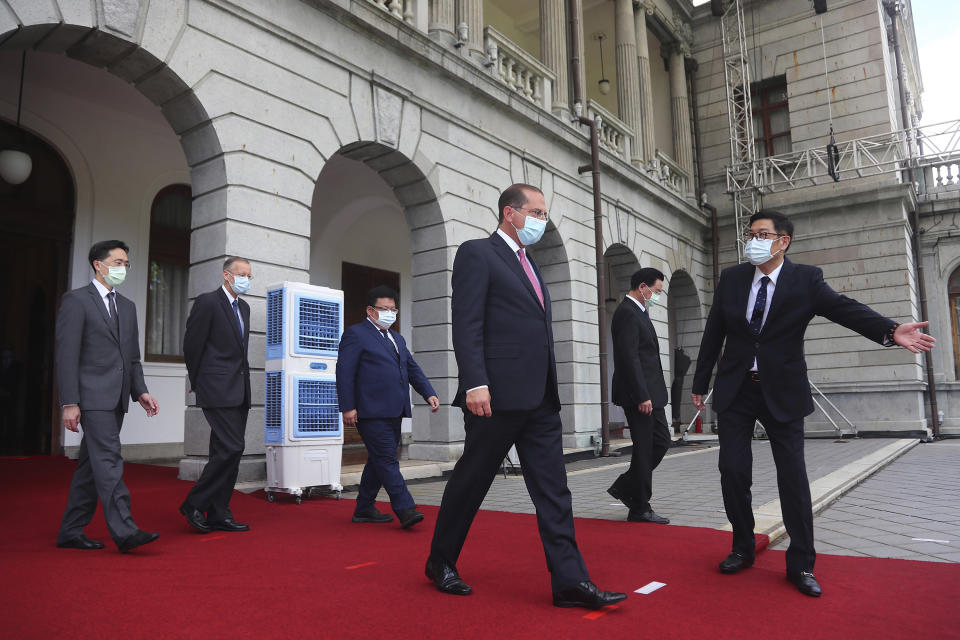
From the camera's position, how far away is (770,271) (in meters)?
3.88

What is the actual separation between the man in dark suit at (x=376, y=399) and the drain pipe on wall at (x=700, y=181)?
47.6 ft

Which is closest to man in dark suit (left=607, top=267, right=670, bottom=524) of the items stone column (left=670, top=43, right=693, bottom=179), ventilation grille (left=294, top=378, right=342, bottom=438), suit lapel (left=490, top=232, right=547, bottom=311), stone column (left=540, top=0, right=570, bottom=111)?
suit lapel (left=490, top=232, right=547, bottom=311)

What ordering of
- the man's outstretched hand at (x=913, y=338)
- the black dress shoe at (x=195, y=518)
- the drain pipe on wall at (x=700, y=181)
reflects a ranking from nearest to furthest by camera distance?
the man's outstretched hand at (x=913, y=338), the black dress shoe at (x=195, y=518), the drain pipe on wall at (x=700, y=181)

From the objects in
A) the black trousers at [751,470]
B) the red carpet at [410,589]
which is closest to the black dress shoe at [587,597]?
the red carpet at [410,589]

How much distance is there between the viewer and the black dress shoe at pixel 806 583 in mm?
3246

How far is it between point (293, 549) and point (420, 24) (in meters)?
7.68

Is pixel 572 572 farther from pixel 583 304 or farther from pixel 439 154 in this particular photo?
pixel 583 304

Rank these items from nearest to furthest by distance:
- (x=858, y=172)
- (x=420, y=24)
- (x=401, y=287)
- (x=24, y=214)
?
1. (x=24, y=214)
2. (x=420, y=24)
3. (x=401, y=287)
4. (x=858, y=172)

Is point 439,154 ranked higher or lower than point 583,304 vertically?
higher

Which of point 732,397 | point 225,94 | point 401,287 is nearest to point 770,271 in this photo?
point 732,397

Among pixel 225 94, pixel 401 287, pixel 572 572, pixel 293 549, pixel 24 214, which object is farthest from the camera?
pixel 401 287

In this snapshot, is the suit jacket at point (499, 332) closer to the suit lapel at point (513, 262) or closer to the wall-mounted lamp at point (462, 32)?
the suit lapel at point (513, 262)

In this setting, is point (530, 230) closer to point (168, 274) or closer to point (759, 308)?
point (759, 308)

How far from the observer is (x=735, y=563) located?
3672 millimetres
